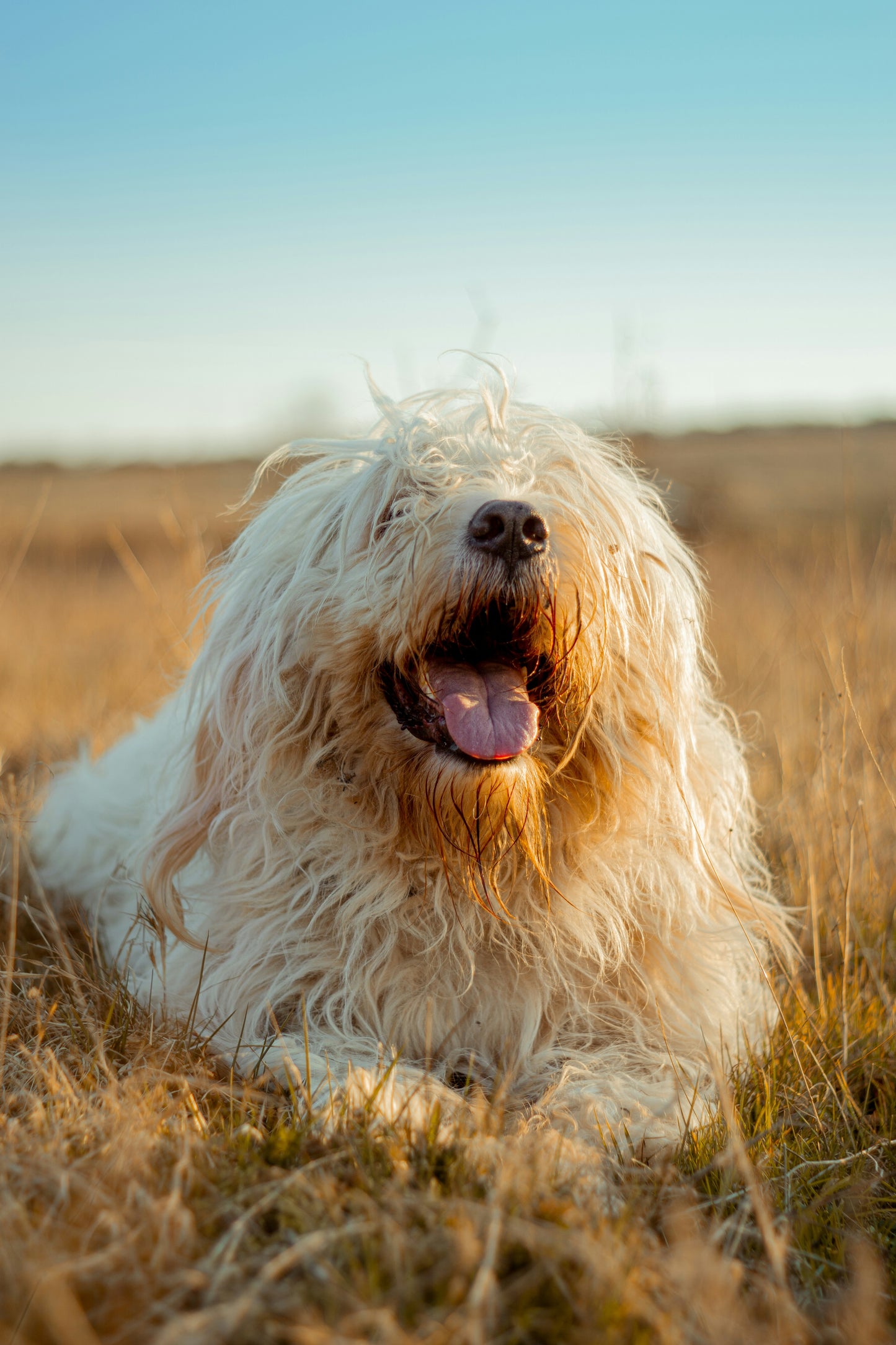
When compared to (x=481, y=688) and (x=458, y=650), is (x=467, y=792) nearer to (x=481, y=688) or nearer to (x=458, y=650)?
(x=481, y=688)

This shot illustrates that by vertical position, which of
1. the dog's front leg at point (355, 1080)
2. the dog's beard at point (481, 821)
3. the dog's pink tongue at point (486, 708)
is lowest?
the dog's front leg at point (355, 1080)

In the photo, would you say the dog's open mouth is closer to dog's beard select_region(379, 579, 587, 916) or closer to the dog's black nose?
dog's beard select_region(379, 579, 587, 916)

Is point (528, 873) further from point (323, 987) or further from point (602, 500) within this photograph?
point (602, 500)

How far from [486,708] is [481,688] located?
58mm

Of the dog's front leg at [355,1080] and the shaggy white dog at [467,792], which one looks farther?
the shaggy white dog at [467,792]

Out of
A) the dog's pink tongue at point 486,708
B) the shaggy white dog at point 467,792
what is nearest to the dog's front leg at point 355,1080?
the shaggy white dog at point 467,792

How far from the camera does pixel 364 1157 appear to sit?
1.92 metres

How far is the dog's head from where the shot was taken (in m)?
2.53

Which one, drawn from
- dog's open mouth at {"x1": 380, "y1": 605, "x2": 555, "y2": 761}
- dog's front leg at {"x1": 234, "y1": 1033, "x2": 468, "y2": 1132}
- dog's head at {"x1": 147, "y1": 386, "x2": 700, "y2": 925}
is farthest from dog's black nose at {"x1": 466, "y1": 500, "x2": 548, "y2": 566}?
dog's front leg at {"x1": 234, "y1": 1033, "x2": 468, "y2": 1132}

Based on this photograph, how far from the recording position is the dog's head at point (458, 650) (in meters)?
2.53

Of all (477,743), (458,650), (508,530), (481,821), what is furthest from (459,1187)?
(508,530)

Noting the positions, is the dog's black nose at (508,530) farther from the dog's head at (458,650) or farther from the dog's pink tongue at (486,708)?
the dog's pink tongue at (486,708)

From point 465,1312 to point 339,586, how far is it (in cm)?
170

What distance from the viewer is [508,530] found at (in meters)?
2.44
